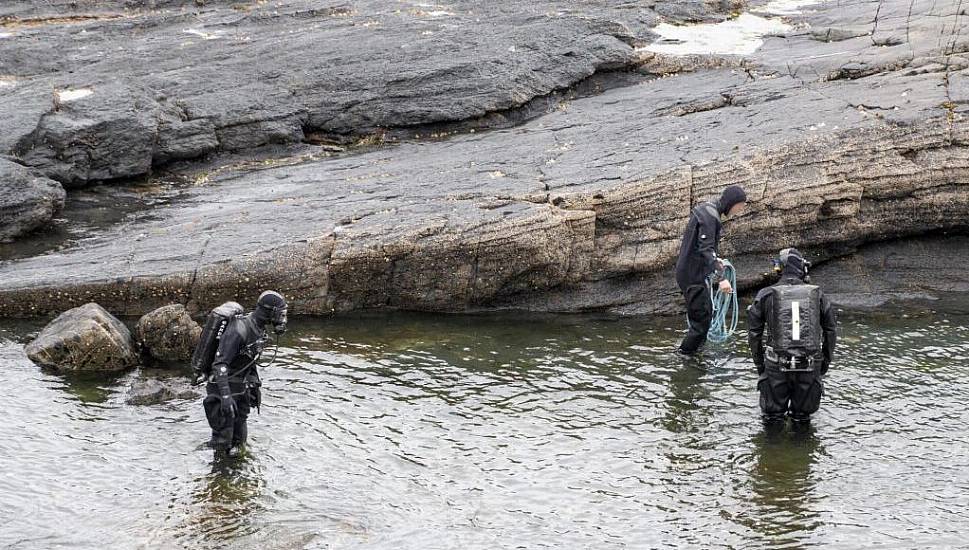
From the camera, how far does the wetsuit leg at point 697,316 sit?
1491 cm

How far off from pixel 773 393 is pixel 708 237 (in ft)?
9.77

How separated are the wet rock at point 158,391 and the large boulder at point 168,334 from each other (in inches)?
28.3

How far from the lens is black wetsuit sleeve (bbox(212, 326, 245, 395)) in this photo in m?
11.8

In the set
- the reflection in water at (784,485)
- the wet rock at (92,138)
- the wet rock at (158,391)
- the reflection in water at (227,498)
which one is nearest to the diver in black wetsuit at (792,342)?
the reflection in water at (784,485)

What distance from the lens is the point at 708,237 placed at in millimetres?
14609

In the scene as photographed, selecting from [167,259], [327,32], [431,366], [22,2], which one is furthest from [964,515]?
[22,2]

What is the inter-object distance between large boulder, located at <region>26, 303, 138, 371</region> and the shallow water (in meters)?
0.27

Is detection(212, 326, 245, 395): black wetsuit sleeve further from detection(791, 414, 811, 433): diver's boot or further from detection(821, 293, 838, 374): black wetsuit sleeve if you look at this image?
detection(821, 293, 838, 374): black wetsuit sleeve

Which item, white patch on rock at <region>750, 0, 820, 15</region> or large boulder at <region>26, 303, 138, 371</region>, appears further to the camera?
white patch on rock at <region>750, 0, 820, 15</region>

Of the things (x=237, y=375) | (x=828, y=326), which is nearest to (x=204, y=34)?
(x=237, y=375)

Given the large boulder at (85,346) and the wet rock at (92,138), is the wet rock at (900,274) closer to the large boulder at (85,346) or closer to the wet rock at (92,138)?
the large boulder at (85,346)

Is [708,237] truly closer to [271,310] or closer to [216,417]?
[271,310]

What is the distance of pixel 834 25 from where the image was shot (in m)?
25.8

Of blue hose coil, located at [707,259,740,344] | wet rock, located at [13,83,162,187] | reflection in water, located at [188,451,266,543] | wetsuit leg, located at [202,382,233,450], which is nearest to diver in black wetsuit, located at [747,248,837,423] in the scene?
blue hose coil, located at [707,259,740,344]
